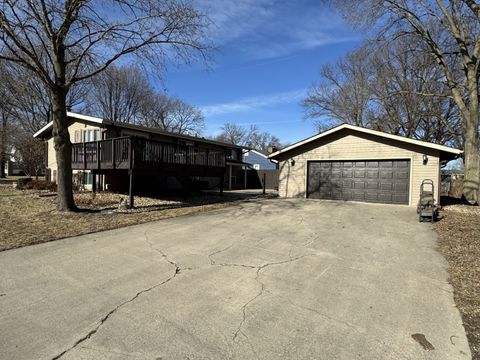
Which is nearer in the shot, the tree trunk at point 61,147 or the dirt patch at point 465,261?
the dirt patch at point 465,261

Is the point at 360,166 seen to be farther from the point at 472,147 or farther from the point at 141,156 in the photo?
the point at 141,156

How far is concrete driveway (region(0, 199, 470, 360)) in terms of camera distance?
2779mm

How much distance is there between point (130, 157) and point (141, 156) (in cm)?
51

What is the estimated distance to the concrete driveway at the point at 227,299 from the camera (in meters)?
2.78

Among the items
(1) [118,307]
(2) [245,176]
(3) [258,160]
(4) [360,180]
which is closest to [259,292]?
(1) [118,307]

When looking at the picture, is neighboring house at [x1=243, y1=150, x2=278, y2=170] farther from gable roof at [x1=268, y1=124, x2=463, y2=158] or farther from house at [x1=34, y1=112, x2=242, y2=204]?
gable roof at [x1=268, y1=124, x2=463, y2=158]

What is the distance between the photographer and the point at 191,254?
5699mm

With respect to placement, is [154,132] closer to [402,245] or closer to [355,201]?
[355,201]

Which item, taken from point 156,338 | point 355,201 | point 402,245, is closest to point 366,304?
point 156,338

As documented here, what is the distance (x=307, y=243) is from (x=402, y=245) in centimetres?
212

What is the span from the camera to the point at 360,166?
14867 mm

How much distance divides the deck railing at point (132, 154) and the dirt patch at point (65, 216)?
5.51 ft

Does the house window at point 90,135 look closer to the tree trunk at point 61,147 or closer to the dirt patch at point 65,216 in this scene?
the dirt patch at point 65,216

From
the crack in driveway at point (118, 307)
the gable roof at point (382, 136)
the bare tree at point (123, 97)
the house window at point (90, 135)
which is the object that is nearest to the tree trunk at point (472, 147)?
the gable roof at point (382, 136)
